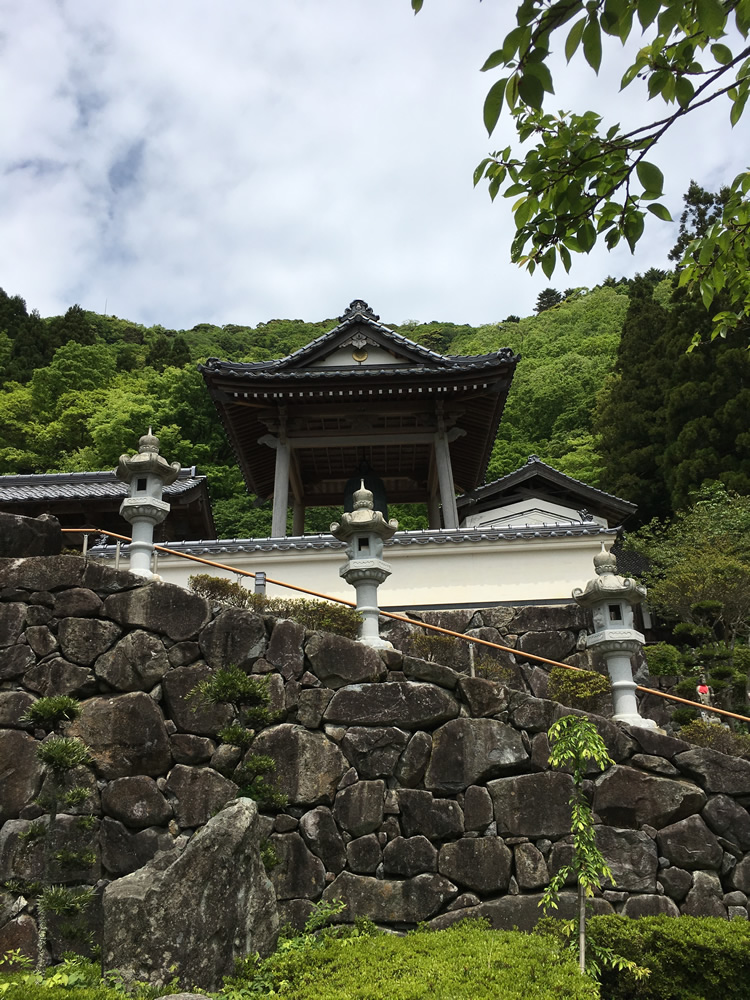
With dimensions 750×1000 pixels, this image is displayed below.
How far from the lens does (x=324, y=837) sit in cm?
760

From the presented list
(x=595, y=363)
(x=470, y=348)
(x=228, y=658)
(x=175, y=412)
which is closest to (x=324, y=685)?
(x=228, y=658)

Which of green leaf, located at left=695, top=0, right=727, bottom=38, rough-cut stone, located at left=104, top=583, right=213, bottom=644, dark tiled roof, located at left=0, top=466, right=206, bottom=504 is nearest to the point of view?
green leaf, located at left=695, top=0, right=727, bottom=38

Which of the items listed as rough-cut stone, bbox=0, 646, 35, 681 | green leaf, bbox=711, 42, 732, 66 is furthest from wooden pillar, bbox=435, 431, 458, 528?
green leaf, bbox=711, 42, 732, 66

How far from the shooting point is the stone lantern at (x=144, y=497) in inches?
361

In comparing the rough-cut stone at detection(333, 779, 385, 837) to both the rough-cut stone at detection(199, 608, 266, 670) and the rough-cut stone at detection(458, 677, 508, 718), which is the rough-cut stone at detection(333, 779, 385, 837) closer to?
the rough-cut stone at detection(458, 677, 508, 718)

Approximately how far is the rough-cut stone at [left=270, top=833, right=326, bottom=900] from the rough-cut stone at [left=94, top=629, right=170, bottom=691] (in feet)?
6.72

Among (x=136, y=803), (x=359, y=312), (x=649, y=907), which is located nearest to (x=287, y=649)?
(x=136, y=803)

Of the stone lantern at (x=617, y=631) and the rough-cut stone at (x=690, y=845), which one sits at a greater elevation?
the stone lantern at (x=617, y=631)

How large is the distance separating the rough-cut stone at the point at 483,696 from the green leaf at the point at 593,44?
6051 millimetres

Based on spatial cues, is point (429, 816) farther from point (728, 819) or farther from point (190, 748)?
point (728, 819)

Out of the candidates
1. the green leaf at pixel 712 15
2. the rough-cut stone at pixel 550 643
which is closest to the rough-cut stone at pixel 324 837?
the rough-cut stone at pixel 550 643

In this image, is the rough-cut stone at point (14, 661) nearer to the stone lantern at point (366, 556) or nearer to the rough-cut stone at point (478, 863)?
the stone lantern at point (366, 556)

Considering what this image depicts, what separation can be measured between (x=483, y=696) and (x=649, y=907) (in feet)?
7.90

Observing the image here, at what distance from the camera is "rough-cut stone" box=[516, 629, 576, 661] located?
1175 cm
